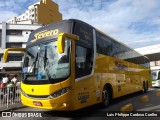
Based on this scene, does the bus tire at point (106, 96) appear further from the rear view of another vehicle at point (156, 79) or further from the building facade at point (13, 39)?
the building facade at point (13, 39)

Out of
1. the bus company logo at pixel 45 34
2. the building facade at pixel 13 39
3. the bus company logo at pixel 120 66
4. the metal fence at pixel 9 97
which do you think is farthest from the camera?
the building facade at pixel 13 39

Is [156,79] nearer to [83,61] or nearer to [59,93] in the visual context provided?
[83,61]

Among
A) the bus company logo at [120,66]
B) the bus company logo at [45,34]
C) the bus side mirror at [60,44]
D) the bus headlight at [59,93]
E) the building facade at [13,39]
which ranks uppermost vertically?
the building facade at [13,39]

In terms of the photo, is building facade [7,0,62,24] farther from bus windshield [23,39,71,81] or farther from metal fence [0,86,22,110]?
bus windshield [23,39,71,81]

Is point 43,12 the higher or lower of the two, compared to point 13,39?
higher

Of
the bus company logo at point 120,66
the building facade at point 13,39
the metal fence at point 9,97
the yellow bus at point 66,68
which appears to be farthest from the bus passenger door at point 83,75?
the building facade at point 13,39

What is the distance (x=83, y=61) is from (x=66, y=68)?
1149 millimetres

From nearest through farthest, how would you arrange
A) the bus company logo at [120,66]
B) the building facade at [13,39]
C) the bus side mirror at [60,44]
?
the bus side mirror at [60,44] < the bus company logo at [120,66] < the building facade at [13,39]

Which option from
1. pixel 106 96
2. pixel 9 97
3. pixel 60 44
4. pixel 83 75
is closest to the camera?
pixel 60 44

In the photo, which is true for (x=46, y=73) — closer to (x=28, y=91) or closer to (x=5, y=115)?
(x=28, y=91)

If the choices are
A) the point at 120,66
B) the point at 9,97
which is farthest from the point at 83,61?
the point at 9,97

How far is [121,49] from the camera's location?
46.1 feet

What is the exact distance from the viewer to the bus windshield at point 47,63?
307 inches

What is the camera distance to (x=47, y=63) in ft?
26.2
